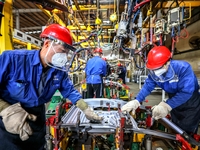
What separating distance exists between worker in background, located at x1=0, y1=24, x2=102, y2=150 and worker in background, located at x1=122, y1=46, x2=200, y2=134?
1.18 m

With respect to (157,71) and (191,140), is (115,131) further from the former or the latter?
(157,71)

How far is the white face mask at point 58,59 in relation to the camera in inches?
57.1

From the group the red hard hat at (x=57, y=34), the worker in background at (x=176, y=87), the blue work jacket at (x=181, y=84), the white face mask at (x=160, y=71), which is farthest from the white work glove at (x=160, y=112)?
the red hard hat at (x=57, y=34)

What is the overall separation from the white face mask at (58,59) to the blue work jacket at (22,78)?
149mm

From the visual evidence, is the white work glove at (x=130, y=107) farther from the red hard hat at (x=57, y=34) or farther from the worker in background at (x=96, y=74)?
the worker in background at (x=96, y=74)

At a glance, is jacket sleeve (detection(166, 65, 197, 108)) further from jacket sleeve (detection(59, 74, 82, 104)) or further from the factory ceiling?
the factory ceiling

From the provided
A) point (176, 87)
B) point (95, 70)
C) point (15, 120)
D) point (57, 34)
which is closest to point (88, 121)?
point (15, 120)

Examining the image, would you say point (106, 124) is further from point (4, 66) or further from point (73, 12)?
point (73, 12)

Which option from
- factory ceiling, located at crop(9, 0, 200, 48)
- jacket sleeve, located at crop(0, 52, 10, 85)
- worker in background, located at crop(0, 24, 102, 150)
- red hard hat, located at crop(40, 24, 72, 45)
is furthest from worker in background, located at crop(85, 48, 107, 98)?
jacket sleeve, located at crop(0, 52, 10, 85)

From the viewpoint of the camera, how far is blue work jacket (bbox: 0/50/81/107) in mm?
1313

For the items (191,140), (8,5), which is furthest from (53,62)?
(191,140)

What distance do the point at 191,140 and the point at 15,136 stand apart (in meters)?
1.73

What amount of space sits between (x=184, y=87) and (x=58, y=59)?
1.64 metres

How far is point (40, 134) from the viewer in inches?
67.4
